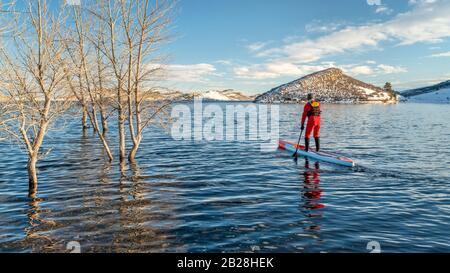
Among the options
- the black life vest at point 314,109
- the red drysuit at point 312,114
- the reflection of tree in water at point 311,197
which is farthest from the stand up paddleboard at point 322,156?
the black life vest at point 314,109

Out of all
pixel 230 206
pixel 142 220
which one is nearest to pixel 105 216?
pixel 142 220

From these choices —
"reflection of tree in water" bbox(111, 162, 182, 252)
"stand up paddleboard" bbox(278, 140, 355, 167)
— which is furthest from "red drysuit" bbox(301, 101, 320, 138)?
"reflection of tree in water" bbox(111, 162, 182, 252)

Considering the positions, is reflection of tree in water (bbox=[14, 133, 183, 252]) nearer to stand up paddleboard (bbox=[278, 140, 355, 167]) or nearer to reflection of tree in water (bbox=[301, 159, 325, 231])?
reflection of tree in water (bbox=[301, 159, 325, 231])

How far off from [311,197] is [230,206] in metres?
3.23

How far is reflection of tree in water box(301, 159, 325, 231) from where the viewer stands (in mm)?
10334

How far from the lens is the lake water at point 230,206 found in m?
8.92

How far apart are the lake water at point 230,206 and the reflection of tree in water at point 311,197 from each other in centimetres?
4

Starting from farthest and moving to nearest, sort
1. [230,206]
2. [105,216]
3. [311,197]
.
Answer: [311,197] → [230,206] → [105,216]

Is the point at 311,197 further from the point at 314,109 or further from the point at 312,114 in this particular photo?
the point at 314,109

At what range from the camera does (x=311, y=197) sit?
1290 cm

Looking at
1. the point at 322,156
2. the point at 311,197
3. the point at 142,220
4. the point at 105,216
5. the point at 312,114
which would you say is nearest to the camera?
the point at 142,220
